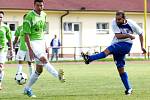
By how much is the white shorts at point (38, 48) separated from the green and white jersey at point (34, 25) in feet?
0.33

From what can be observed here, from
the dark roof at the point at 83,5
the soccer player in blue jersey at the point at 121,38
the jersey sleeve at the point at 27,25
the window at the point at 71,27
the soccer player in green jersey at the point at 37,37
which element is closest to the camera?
the soccer player in green jersey at the point at 37,37

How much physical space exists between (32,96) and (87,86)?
3717 millimetres

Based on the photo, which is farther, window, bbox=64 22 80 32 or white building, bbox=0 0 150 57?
window, bbox=64 22 80 32

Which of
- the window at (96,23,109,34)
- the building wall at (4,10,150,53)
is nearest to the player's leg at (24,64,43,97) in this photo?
the building wall at (4,10,150,53)

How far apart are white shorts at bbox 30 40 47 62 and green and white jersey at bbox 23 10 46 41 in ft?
0.33

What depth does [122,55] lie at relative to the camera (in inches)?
591

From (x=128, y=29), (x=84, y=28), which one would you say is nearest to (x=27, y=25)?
(x=128, y=29)

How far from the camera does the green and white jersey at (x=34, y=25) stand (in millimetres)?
14000

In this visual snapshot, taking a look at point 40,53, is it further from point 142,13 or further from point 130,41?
point 142,13

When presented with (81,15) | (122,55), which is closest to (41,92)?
(122,55)

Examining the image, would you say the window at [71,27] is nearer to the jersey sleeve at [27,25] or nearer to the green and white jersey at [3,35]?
the green and white jersey at [3,35]

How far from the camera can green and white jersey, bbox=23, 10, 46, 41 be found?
45.9 ft

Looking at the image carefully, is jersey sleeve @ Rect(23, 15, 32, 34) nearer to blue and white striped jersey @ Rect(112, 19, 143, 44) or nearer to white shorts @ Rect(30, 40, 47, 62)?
white shorts @ Rect(30, 40, 47, 62)

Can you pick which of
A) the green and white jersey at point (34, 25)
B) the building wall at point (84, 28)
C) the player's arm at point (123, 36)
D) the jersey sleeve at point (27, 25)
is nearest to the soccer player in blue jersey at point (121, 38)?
the player's arm at point (123, 36)
